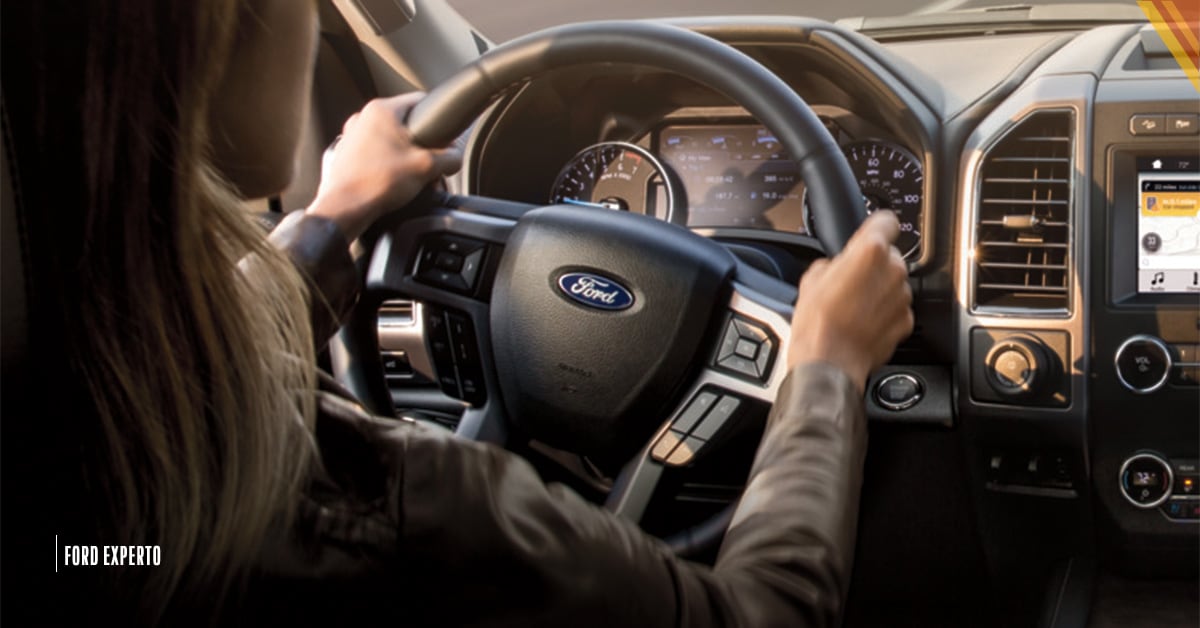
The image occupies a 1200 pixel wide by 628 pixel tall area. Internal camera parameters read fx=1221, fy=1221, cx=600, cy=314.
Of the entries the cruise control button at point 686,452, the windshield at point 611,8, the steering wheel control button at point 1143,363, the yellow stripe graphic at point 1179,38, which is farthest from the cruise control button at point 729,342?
the windshield at point 611,8

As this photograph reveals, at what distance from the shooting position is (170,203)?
0.73m

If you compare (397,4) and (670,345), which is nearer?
(670,345)

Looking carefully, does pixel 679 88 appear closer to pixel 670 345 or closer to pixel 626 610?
pixel 670 345

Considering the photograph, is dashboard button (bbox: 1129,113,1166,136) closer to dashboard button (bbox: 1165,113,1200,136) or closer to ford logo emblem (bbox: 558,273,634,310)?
dashboard button (bbox: 1165,113,1200,136)

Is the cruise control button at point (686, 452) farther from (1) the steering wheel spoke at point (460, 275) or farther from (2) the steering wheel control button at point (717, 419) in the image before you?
(1) the steering wheel spoke at point (460, 275)

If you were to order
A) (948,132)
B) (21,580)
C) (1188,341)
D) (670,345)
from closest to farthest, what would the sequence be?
(21,580) < (670,345) < (1188,341) < (948,132)

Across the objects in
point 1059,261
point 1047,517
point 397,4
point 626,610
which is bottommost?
point 1047,517

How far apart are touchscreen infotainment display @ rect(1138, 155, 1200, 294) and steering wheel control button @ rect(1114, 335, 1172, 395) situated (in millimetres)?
78

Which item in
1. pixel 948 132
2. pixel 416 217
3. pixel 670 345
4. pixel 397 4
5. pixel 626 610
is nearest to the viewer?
pixel 626 610

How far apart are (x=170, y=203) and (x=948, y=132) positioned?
1.39 meters

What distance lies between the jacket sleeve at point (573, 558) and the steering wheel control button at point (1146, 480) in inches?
39.6

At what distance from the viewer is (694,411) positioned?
141 centimetres

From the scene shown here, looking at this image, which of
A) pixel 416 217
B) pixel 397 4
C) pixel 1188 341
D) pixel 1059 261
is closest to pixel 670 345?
pixel 416 217

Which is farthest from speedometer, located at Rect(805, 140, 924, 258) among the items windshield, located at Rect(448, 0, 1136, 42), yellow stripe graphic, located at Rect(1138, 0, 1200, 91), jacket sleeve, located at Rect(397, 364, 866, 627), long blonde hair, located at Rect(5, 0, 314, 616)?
windshield, located at Rect(448, 0, 1136, 42)
